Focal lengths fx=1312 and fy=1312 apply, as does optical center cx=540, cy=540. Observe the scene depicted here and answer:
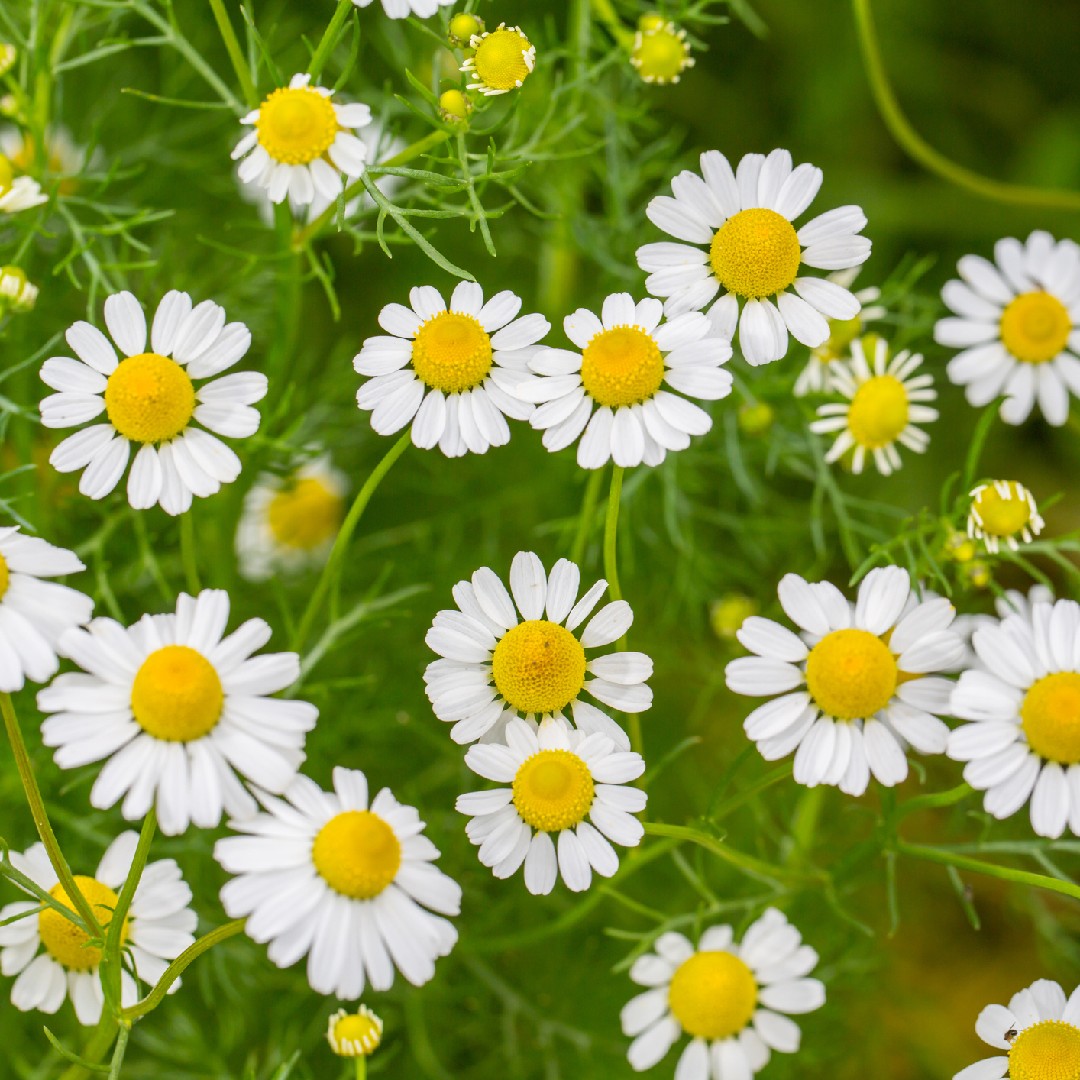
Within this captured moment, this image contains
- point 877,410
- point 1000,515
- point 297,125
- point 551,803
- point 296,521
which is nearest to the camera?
point 551,803

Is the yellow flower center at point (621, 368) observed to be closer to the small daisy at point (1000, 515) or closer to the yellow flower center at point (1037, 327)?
the small daisy at point (1000, 515)

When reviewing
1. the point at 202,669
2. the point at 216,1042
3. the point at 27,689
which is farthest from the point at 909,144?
the point at 216,1042

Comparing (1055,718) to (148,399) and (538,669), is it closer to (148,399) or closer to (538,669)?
(538,669)

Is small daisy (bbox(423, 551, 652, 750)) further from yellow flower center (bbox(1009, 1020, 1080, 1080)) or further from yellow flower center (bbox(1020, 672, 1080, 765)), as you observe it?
yellow flower center (bbox(1009, 1020, 1080, 1080))

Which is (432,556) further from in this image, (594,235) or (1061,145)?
(1061,145)

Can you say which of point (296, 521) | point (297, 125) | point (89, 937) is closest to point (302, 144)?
point (297, 125)

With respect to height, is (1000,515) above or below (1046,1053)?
above
